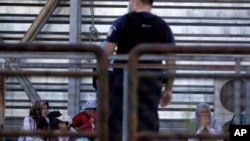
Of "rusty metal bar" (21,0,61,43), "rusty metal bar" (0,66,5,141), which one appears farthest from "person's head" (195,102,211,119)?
"rusty metal bar" (21,0,61,43)

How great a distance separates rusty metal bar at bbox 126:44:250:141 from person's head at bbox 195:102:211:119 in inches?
45.5

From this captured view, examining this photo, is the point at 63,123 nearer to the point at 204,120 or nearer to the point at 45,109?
the point at 45,109

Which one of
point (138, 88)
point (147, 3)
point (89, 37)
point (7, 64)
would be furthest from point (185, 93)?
point (89, 37)

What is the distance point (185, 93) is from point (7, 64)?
2.29m

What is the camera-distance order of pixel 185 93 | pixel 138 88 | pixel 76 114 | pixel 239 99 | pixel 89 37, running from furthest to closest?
pixel 89 37 → pixel 76 114 → pixel 185 93 → pixel 239 99 → pixel 138 88

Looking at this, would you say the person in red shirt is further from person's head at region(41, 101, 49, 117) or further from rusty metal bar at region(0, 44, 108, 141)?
rusty metal bar at region(0, 44, 108, 141)

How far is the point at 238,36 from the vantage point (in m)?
12.4

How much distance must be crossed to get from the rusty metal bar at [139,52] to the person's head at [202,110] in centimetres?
116

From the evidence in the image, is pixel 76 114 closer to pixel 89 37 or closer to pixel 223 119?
pixel 223 119

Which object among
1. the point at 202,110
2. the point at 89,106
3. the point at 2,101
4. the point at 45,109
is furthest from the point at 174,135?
the point at 89,106

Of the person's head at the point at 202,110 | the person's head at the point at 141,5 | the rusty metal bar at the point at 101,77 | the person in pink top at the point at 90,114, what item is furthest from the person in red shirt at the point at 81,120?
the rusty metal bar at the point at 101,77

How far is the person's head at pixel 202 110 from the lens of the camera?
21.8 ft

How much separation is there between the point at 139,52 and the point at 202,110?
1.55 metres

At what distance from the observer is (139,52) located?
5.37 m
